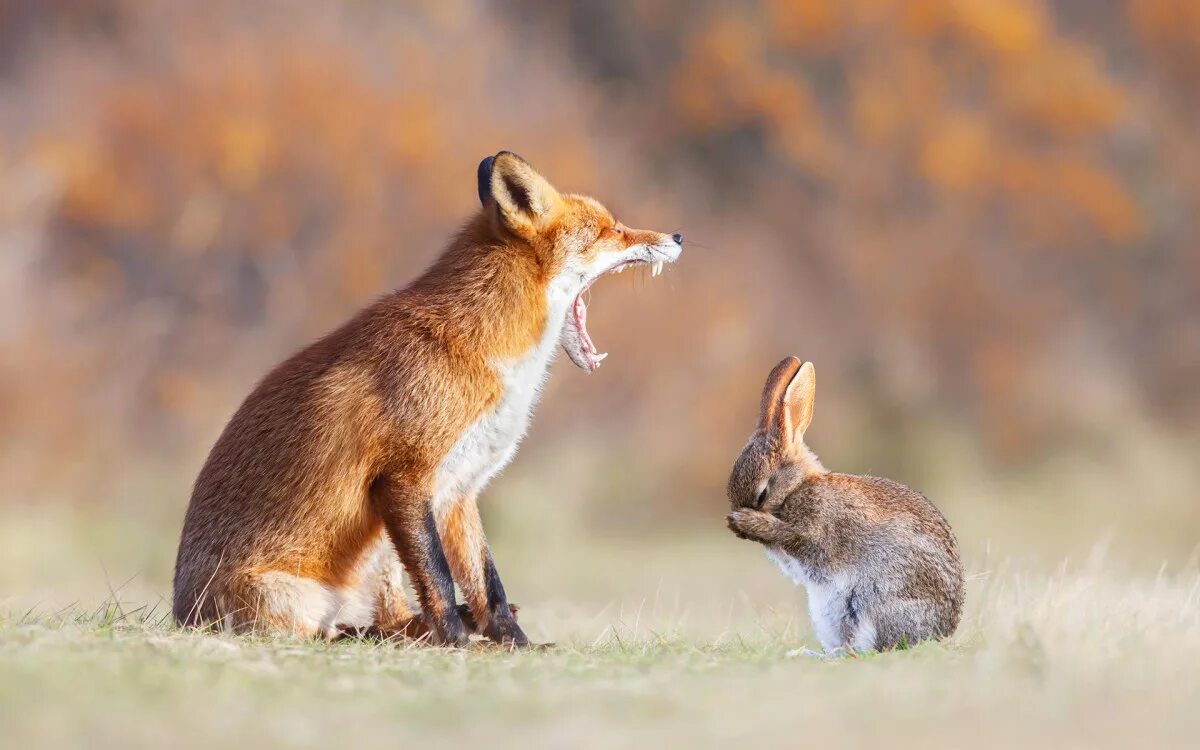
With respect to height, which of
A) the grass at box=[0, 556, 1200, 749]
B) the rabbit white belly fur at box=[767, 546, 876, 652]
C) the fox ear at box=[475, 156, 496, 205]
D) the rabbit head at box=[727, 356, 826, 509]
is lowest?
the grass at box=[0, 556, 1200, 749]

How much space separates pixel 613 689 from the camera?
17.0 ft

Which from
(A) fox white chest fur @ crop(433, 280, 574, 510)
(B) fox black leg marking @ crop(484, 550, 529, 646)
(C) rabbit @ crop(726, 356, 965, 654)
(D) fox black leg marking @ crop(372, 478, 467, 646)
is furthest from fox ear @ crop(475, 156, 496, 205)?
(B) fox black leg marking @ crop(484, 550, 529, 646)

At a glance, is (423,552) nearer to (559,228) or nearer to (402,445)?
(402,445)

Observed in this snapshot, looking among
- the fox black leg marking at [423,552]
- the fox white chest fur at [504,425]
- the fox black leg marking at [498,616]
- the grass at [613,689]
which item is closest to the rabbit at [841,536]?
the grass at [613,689]

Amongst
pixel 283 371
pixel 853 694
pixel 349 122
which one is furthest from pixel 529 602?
pixel 349 122

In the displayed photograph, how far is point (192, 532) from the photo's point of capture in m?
6.84

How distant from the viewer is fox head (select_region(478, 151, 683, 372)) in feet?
23.2

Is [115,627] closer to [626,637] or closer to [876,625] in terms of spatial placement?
[626,637]

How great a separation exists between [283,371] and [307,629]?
1.41 metres

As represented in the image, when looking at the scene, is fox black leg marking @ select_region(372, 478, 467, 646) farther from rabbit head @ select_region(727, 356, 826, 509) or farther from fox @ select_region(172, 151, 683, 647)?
Result: rabbit head @ select_region(727, 356, 826, 509)

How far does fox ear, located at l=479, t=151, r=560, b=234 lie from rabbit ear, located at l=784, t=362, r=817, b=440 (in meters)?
1.58

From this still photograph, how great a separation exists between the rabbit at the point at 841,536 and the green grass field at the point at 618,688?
29 cm

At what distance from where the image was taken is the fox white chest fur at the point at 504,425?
264 inches

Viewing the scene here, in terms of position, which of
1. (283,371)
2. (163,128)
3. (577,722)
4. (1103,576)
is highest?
(163,128)
